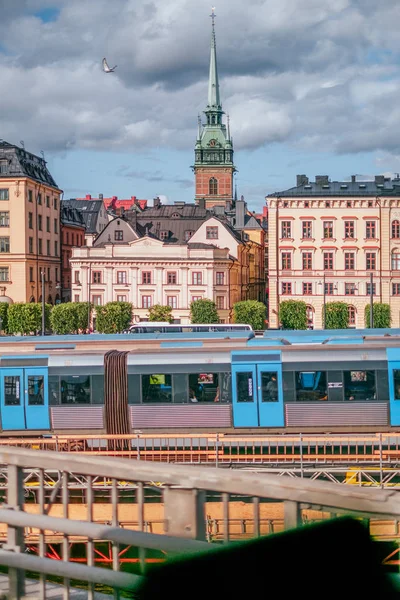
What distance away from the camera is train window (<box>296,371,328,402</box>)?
2206cm

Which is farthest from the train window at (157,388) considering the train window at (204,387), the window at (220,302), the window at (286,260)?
the window at (286,260)

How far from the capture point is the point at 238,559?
3.64 m

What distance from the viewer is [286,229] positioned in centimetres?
6994

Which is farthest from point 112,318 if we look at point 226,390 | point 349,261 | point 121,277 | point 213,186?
point 213,186

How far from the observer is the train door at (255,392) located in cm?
2206

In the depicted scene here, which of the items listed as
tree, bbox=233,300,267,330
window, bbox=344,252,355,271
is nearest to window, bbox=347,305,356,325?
window, bbox=344,252,355,271

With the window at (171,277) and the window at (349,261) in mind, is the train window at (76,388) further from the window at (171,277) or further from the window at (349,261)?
the window at (349,261)

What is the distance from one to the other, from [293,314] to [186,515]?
63.4m

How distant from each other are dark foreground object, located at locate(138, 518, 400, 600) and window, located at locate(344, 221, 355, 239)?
2638 inches

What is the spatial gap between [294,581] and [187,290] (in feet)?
217

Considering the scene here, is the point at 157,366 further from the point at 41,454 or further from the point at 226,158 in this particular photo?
the point at 226,158

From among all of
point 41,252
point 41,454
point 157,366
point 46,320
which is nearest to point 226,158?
point 41,252

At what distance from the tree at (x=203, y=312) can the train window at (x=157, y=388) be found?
4401cm

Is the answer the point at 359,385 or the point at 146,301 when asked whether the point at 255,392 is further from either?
the point at 146,301
